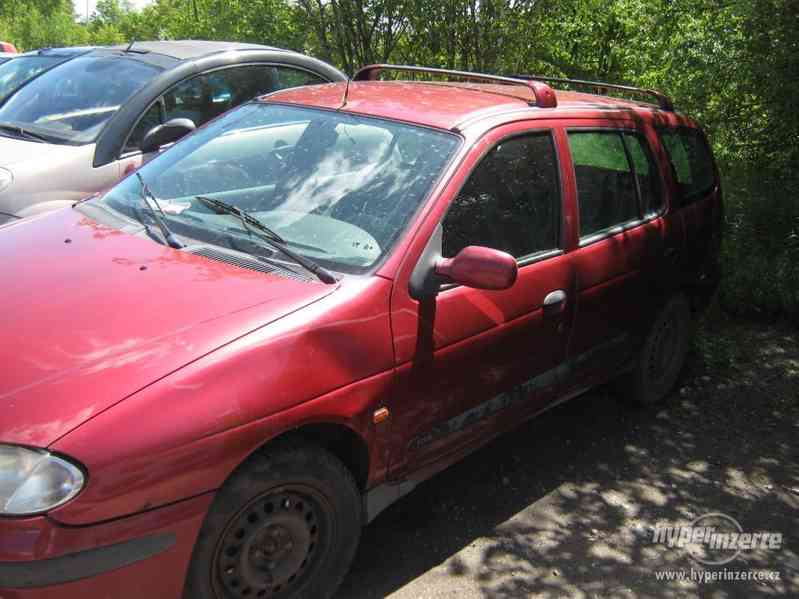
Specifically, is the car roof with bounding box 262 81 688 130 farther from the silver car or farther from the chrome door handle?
the silver car

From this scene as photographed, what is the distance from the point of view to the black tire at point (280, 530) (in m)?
2.52

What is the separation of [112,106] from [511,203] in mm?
3579

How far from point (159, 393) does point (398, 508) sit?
1.70 meters

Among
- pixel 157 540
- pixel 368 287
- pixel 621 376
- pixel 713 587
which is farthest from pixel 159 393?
pixel 621 376

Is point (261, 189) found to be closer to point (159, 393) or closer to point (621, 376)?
point (159, 393)

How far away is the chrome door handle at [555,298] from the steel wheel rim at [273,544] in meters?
1.37

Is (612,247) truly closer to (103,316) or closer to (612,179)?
(612,179)

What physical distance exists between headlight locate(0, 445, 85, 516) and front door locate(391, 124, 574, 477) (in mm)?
1185

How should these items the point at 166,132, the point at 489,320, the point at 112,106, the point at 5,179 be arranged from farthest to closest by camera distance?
the point at 112,106
the point at 5,179
the point at 166,132
the point at 489,320

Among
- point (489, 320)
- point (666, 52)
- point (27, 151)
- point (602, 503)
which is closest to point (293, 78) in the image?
point (27, 151)

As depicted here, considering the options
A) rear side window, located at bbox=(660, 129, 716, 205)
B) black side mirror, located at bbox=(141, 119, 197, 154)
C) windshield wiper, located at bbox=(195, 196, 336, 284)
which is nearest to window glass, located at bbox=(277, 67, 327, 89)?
black side mirror, located at bbox=(141, 119, 197, 154)

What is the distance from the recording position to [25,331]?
263 cm

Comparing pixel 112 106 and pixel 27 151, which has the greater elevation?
pixel 112 106

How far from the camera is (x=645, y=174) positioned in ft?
14.7
